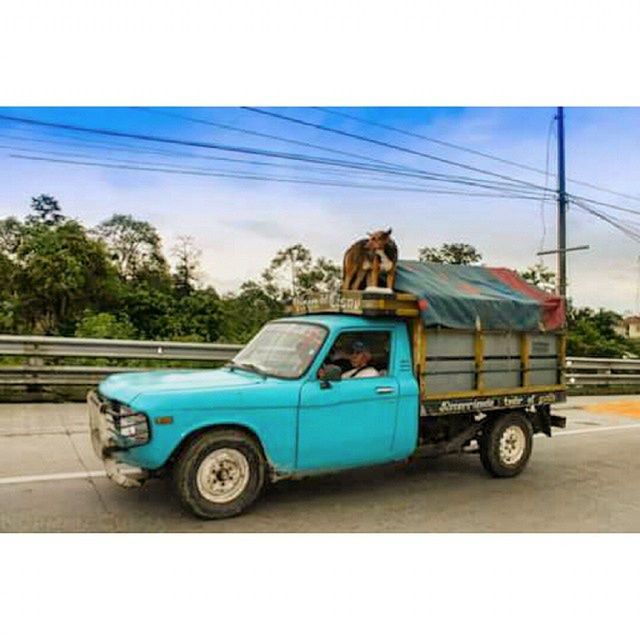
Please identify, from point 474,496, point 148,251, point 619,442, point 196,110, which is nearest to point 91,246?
point 148,251

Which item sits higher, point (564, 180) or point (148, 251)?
point (564, 180)

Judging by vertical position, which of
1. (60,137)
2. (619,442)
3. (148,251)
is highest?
(60,137)

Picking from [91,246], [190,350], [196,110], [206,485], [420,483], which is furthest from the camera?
[91,246]

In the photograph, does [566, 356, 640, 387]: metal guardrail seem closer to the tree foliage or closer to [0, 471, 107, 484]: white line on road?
the tree foliage

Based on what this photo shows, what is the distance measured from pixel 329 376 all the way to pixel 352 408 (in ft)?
1.13

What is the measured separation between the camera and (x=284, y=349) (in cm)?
562

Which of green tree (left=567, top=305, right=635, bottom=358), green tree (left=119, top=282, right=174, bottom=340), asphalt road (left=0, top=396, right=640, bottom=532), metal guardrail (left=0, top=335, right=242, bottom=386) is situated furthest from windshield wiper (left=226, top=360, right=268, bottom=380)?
green tree (left=567, top=305, right=635, bottom=358)

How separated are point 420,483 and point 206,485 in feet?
7.78

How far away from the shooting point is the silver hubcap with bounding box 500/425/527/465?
6535mm

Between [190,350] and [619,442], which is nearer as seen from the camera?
[619,442]

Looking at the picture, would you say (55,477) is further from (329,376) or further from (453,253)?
(453,253)

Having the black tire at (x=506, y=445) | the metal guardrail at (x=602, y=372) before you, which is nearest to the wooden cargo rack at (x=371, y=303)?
the black tire at (x=506, y=445)

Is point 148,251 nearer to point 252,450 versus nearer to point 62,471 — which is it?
point 62,471

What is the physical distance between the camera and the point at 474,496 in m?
5.82
